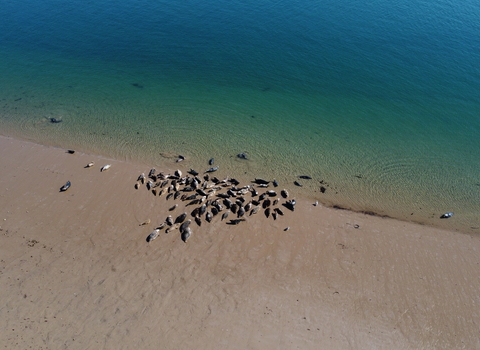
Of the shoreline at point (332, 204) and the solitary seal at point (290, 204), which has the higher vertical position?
the solitary seal at point (290, 204)

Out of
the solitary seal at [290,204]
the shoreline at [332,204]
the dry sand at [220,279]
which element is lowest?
the dry sand at [220,279]

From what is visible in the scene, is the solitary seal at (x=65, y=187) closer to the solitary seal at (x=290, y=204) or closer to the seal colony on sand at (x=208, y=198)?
the seal colony on sand at (x=208, y=198)

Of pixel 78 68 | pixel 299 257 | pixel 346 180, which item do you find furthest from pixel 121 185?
pixel 78 68

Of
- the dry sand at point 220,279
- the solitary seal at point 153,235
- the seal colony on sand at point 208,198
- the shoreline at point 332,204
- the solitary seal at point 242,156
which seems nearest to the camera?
the dry sand at point 220,279

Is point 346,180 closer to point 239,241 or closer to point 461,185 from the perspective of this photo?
point 461,185

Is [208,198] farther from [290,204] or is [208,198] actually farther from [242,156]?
[242,156]

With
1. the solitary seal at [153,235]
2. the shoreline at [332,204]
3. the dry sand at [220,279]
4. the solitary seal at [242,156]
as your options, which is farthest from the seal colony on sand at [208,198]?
the solitary seal at [242,156]

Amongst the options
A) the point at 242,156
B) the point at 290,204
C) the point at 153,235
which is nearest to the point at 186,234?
the point at 153,235
